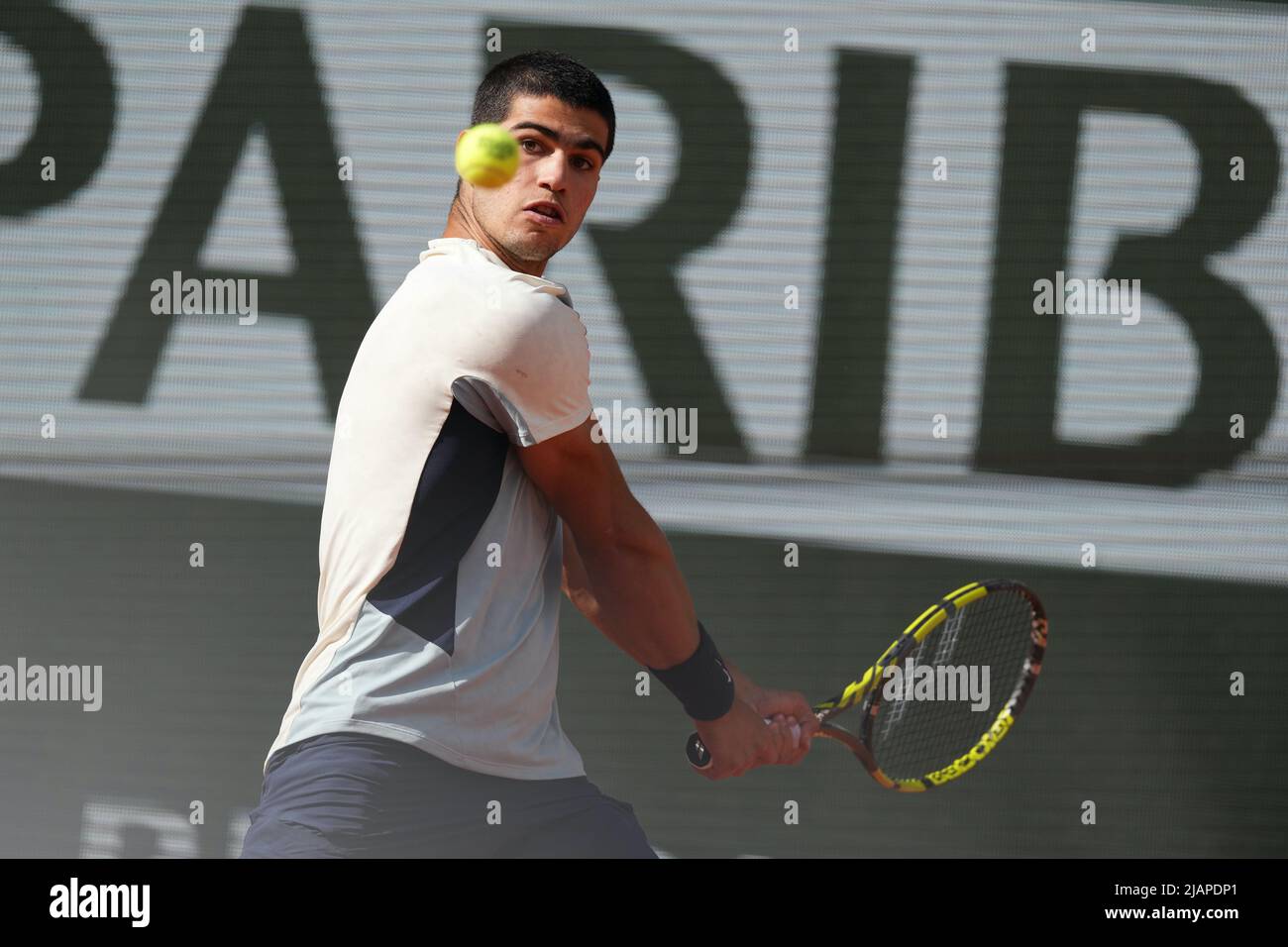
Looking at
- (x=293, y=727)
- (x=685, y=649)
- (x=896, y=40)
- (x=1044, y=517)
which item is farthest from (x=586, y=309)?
(x=293, y=727)

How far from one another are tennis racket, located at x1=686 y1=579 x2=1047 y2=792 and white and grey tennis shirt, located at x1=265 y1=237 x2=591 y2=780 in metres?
1.22

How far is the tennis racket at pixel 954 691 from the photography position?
9.62 feet

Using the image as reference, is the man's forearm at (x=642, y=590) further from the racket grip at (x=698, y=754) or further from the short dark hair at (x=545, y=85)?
the short dark hair at (x=545, y=85)

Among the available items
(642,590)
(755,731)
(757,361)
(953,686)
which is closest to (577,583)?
(642,590)

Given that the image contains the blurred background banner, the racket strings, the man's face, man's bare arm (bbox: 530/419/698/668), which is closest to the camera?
man's bare arm (bbox: 530/419/698/668)

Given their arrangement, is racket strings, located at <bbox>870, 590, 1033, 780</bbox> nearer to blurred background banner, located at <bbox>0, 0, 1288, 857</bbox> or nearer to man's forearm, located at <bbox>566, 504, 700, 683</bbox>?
blurred background banner, located at <bbox>0, 0, 1288, 857</bbox>

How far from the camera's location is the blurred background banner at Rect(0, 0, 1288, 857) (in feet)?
13.0

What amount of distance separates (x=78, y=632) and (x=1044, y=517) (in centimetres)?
301

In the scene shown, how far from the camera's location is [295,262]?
4012 millimetres

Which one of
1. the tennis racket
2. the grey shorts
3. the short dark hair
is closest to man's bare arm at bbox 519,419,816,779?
the grey shorts

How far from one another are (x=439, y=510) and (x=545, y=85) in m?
0.71

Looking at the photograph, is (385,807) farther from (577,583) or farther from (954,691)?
(954,691)

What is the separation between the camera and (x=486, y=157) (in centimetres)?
183

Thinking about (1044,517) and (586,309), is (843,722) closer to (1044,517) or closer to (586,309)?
(1044,517)
